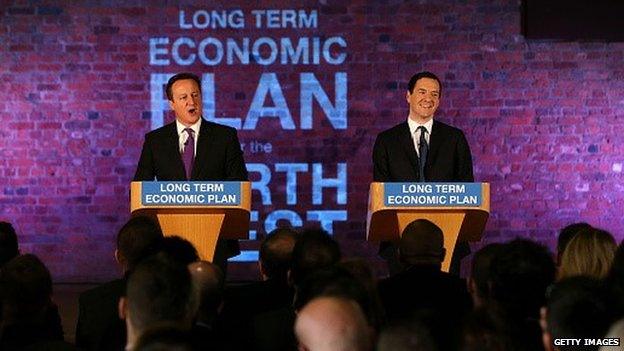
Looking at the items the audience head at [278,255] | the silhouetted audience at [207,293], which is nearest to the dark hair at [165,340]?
the silhouetted audience at [207,293]

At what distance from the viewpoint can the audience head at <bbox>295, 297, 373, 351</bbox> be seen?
3.13 m

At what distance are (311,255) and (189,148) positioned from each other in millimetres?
2102

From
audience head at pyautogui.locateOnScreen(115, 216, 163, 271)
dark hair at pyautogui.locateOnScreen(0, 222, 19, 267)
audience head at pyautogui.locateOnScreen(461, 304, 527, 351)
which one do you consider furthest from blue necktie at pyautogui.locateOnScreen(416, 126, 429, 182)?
audience head at pyautogui.locateOnScreen(461, 304, 527, 351)

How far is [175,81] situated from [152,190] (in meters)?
0.93

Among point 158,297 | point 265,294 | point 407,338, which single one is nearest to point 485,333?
point 407,338

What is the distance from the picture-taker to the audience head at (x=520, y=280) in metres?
4.07

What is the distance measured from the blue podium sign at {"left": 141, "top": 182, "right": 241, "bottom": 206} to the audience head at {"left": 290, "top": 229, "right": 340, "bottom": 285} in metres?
1.06

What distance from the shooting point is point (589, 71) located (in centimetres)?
937

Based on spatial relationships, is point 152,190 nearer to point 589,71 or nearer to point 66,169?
point 66,169

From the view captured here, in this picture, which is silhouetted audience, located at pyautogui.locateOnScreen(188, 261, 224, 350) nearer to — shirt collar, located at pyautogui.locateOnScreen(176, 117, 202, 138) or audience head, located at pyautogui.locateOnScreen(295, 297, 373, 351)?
audience head, located at pyautogui.locateOnScreen(295, 297, 373, 351)

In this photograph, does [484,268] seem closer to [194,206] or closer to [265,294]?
[265,294]

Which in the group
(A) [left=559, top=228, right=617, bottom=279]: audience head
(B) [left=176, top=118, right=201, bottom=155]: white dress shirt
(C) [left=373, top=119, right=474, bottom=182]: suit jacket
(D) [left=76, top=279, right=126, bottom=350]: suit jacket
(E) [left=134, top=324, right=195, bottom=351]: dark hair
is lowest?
(D) [left=76, top=279, right=126, bottom=350]: suit jacket

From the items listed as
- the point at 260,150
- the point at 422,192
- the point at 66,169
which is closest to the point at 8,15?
the point at 66,169

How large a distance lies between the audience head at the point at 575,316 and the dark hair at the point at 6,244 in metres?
3.45
